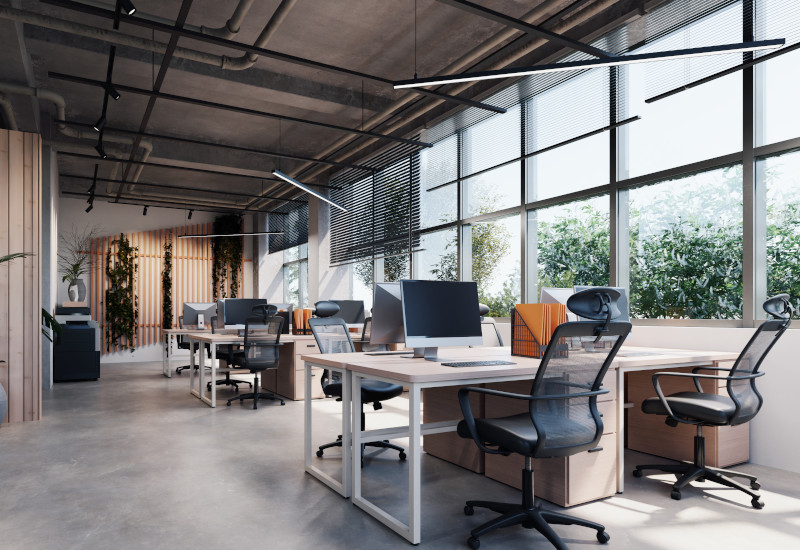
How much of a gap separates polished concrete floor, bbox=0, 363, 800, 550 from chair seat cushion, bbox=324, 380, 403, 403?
489 millimetres

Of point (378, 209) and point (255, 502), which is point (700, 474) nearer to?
point (255, 502)

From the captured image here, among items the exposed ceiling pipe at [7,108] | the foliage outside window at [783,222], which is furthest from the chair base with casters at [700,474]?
the exposed ceiling pipe at [7,108]

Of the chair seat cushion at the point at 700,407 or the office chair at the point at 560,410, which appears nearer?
the office chair at the point at 560,410

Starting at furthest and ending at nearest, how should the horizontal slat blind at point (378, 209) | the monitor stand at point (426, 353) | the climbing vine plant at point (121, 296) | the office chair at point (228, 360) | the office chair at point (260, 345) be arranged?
the climbing vine plant at point (121, 296), the horizontal slat blind at point (378, 209), the office chair at point (228, 360), the office chair at point (260, 345), the monitor stand at point (426, 353)

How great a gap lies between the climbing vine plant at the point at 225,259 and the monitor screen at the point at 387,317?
1030 centimetres

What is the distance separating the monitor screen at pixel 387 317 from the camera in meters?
4.02

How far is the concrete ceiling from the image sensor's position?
5309 millimetres

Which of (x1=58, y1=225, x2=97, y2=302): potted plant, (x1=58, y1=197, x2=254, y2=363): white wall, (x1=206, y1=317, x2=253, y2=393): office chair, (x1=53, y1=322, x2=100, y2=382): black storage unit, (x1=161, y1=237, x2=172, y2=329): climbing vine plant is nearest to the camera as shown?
(x1=206, y1=317, x2=253, y2=393): office chair

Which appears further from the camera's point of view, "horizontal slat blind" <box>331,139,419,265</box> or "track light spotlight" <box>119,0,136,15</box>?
"horizontal slat blind" <box>331,139,419,265</box>

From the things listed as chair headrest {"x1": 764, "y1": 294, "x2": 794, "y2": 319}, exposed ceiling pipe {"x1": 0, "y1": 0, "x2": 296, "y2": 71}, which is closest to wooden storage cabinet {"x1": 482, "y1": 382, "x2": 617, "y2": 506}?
chair headrest {"x1": 764, "y1": 294, "x2": 794, "y2": 319}

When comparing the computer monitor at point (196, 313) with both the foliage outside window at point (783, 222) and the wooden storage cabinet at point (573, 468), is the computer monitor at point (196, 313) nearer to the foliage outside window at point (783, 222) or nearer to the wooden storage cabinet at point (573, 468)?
the wooden storage cabinet at point (573, 468)

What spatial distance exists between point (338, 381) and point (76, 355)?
253 inches

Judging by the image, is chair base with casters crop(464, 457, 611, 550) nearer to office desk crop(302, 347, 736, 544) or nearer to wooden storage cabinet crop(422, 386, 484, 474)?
office desk crop(302, 347, 736, 544)

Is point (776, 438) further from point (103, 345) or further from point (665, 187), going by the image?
point (103, 345)
